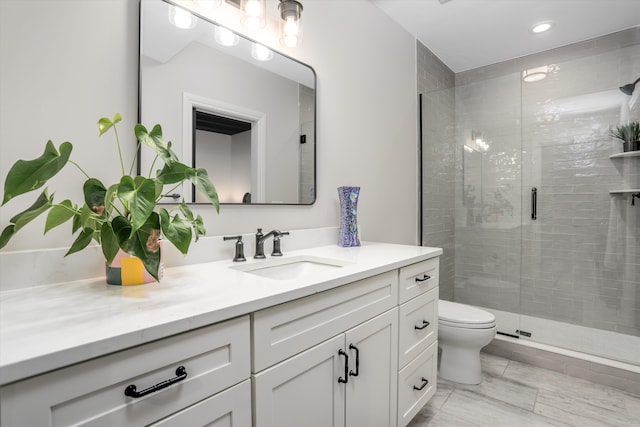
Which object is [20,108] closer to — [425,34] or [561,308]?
[425,34]

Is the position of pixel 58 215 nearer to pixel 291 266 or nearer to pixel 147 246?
pixel 147 246

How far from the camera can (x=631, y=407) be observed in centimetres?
185

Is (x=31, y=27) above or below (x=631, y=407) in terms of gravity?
above

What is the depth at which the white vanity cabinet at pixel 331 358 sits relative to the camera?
866mm

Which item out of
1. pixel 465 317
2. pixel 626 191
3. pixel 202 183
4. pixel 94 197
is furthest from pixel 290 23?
pixel 626 191

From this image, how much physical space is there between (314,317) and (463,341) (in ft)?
4.78

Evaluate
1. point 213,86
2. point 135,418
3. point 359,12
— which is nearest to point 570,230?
point 359,12

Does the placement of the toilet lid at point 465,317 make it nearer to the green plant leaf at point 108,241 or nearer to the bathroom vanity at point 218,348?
the bathroom vanity at point 218,348

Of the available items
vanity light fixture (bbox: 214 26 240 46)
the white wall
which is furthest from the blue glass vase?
vanity light fixture (bbox: 214 26 240 46)

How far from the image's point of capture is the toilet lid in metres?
2.02

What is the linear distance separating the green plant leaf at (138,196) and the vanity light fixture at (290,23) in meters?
1.18

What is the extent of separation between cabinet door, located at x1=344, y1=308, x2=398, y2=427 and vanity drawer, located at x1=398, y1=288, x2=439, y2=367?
65 mm

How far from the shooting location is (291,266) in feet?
4.91

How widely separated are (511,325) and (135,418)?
284 centimetres
